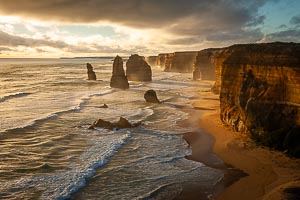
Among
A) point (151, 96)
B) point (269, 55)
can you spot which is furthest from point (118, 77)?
point (269, 55)

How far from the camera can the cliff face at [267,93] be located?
66.4 feet

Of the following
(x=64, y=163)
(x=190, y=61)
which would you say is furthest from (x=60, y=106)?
(x=190, y=61)

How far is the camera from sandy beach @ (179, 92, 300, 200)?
14.4 metres

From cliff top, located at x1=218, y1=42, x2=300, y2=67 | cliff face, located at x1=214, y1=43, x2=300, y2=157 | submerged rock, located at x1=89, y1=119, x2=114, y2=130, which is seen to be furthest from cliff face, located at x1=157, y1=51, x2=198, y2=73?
submerged rock, located at x1=89, y1=119, x2=114, y2=130

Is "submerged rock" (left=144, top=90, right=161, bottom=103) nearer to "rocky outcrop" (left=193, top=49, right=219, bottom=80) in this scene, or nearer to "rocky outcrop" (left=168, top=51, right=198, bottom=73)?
"rocky outcrop" (left=193, top=49, right=219, bottom=80)

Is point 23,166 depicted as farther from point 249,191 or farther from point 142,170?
point 249,191

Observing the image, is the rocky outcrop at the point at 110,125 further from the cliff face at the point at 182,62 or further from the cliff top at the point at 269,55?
the cliff face at the point at 182,62

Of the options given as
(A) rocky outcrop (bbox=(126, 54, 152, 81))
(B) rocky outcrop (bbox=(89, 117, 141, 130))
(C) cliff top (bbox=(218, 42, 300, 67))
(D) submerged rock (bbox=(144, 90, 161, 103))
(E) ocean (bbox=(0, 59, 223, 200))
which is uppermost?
(C) cliff top (bbox=(218, 42, 300, 67))

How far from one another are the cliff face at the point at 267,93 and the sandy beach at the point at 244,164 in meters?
0.96

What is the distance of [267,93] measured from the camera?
2238 centimetres

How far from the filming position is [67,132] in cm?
2569

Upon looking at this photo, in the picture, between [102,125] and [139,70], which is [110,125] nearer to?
[102,125]

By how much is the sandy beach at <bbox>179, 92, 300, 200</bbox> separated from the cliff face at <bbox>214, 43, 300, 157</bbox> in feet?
3.14

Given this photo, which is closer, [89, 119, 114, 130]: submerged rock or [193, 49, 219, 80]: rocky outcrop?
[89, 119, 114, 130]: submerged rock
